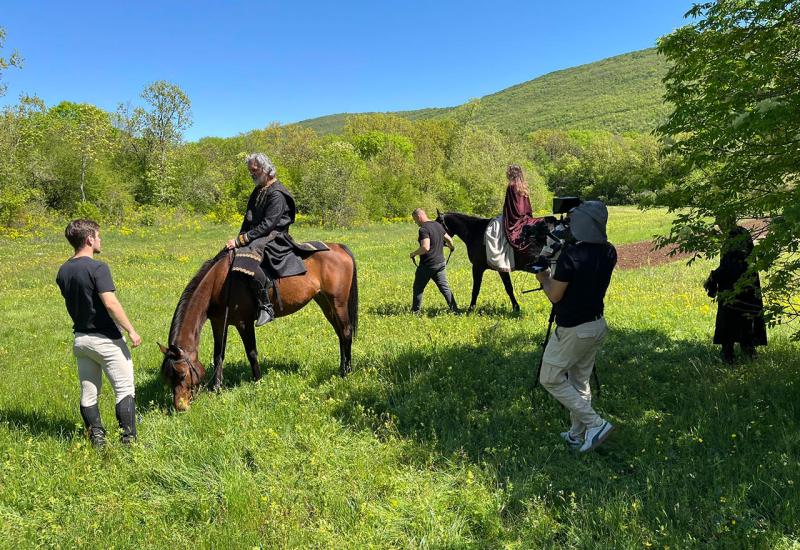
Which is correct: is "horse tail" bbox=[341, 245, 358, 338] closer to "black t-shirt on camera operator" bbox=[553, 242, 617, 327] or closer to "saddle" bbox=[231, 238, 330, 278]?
"saddle" bbox=[231, 238, 330, 278]

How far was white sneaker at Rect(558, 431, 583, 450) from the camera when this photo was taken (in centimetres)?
443

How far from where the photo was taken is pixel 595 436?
4.29m

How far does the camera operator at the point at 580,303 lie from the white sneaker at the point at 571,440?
0.04m

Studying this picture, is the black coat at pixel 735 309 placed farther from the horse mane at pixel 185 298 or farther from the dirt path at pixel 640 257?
the dirt path at pixel 640 257

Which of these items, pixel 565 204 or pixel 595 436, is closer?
pixel 595 436

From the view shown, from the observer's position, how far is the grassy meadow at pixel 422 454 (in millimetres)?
3436

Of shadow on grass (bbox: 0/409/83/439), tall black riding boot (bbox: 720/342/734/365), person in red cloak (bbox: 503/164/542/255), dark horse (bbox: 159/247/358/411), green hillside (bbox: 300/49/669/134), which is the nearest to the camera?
shadow on grass (bbox: 0/409/83/439)

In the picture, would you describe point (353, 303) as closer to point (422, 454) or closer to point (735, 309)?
point (422, 454)

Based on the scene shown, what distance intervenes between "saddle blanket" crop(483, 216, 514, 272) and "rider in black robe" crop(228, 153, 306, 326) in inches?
159

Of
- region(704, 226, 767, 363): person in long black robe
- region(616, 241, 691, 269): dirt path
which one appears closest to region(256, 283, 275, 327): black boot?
region(704, 226, 767, 363): person in long black robe

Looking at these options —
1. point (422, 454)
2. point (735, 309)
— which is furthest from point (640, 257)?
point (422, 454)

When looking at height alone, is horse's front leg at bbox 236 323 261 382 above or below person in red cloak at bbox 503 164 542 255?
below

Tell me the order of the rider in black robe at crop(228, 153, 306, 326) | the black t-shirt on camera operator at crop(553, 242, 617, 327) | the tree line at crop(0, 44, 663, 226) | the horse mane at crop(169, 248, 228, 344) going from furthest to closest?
the tree line at crop(0, 44, 663, 226), the rider in black robe at crop(228, 153, 306, 326), the horse mane at crop(169, 248, 228, 344), the black t-shirt on camera operator at crop(553, 242, 617, 327)

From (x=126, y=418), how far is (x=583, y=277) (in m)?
4.61
